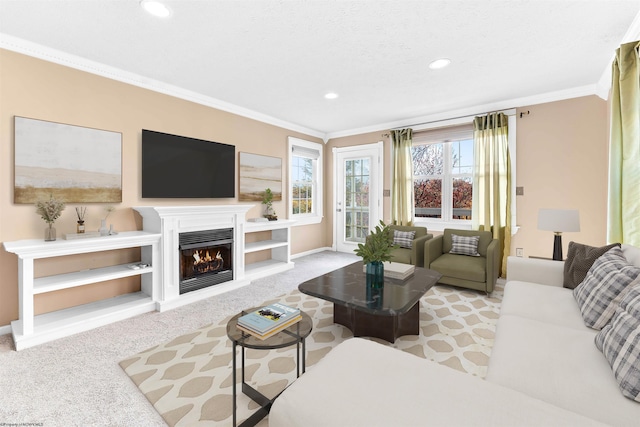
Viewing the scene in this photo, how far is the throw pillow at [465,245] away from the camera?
154 inches

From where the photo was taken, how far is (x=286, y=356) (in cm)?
216

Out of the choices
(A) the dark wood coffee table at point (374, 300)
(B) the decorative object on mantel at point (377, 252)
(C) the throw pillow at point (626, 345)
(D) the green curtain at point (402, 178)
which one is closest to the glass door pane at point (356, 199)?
(D) the green curtain at point (402, 178)

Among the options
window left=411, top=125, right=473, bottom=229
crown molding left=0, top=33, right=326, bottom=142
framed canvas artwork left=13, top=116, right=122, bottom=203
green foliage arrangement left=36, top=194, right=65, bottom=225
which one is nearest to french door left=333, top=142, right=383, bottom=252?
window left=411, top=125, right=473, bottom=229

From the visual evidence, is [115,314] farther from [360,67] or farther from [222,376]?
[360,67]

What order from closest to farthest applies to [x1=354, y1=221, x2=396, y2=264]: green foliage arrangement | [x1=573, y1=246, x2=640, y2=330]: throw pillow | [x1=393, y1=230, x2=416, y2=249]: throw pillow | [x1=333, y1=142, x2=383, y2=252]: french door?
[x1=573, y1=246, x2=640, y2=330]: throw pillow
[x1=354, y1=221, x2=396, y2=264]: green foliage arrangement
[x1=393, y1=230, x2=416, y2=249]: throw pillow
[x1=333, y1=142, x2=383, y2=252]: french door

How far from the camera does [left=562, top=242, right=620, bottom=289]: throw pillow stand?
7.31 feet

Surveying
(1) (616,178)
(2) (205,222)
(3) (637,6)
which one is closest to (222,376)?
(2) (205,222)

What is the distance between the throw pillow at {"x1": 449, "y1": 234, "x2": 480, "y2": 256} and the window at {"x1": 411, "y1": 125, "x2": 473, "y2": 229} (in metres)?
0.74

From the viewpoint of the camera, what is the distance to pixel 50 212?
2.54m

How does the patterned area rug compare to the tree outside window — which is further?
the tree outside window

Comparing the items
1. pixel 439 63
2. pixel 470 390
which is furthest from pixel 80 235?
pixel 439 63

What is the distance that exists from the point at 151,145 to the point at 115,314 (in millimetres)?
1883

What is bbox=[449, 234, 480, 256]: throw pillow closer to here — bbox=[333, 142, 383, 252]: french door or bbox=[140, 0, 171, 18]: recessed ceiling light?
bbox=[333, 142, 383, 252]: french door

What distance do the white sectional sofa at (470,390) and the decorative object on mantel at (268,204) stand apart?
3444 millimetres
